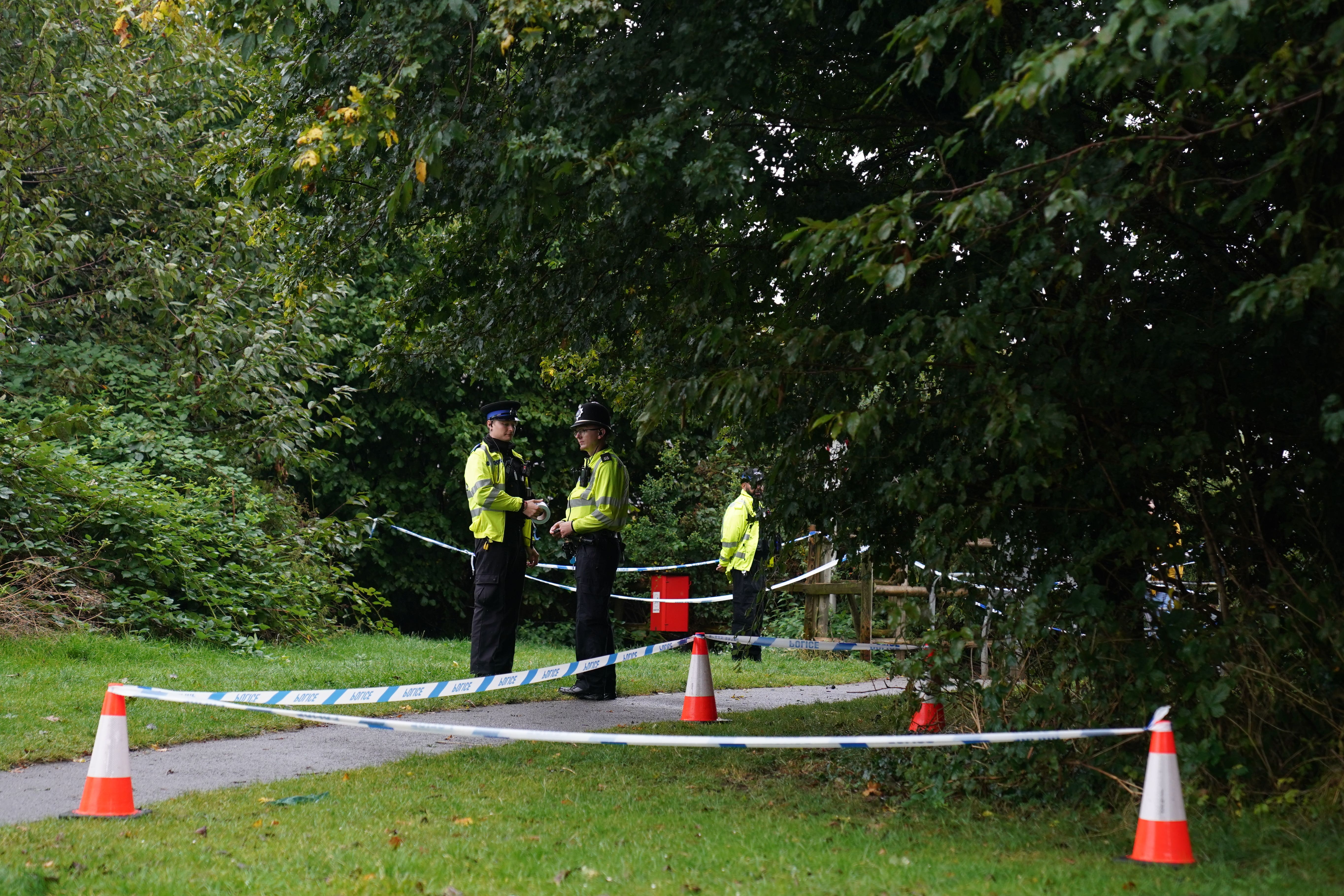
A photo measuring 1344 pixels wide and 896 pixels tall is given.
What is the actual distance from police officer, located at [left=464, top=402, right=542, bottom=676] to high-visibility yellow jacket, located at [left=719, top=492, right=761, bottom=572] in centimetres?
509

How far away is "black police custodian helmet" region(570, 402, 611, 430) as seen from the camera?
9992 millimetres

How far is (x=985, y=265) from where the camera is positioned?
255 inches

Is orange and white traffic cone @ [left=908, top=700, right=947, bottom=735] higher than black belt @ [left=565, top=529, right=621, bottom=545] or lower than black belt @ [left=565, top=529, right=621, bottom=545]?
lower

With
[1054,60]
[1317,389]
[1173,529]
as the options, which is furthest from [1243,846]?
[1054,60]

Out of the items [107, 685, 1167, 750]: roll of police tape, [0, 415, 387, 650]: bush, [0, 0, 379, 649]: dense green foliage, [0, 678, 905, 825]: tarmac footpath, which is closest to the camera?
[107, 685, 1167, 750]: roll of police tape

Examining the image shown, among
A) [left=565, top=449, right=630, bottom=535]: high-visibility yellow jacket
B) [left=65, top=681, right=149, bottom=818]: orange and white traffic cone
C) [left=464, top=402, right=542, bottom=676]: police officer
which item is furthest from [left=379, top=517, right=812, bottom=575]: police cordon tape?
[left=65, top=681, right=149, bottom=818]: orange and white traffic cone

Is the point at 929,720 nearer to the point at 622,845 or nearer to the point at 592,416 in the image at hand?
the point at 622,845

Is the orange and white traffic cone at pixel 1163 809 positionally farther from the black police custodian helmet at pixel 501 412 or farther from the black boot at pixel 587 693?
the black police custodian helmet at pixel 501 412

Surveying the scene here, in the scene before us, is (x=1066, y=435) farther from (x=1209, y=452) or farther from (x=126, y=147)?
(x=126, y=147)

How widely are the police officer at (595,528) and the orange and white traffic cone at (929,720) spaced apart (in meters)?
2.78

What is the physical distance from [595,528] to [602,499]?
0.79 feet

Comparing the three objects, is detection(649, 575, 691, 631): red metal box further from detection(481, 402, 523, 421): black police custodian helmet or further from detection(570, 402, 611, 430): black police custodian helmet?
detection(481, 402, 523, 421): black police custodian helmet

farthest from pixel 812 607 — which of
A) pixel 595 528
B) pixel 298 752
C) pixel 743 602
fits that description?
pixel 298 752

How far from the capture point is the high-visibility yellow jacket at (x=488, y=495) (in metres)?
9.83
